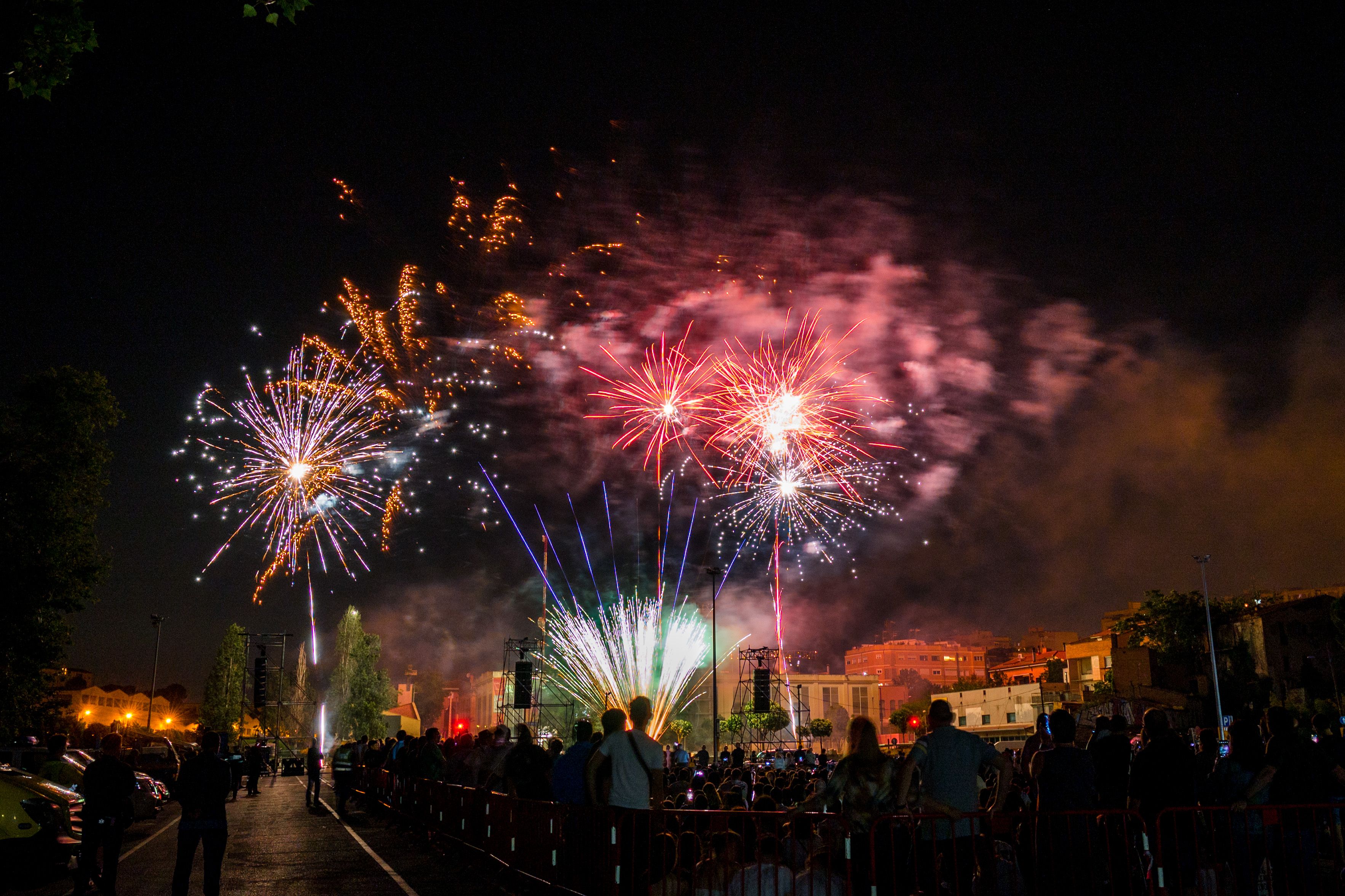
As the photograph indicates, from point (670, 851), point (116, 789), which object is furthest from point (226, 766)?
point (670, 851)

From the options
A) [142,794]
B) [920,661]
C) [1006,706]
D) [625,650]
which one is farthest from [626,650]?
[920,661]

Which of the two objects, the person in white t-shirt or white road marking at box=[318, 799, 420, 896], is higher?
the person in white t-shirt

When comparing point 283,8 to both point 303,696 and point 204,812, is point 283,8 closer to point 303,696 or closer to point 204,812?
point 204,812

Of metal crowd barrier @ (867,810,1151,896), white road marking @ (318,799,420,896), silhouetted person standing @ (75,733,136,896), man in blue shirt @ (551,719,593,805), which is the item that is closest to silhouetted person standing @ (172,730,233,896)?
silhouetted person standing @ (75,733,136,896)

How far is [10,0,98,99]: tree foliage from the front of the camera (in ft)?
23.3

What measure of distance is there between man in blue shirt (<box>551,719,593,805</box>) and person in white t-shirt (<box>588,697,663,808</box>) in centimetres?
113

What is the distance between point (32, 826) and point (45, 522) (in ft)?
60.1

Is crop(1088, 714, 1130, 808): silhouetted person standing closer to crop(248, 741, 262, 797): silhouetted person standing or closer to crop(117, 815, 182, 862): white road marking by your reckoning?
crop(117, 815, 182, 862): white road marking

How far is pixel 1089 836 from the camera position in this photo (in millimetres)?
7141

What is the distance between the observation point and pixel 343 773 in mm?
24703

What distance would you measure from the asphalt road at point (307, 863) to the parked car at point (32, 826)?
62 centimetres

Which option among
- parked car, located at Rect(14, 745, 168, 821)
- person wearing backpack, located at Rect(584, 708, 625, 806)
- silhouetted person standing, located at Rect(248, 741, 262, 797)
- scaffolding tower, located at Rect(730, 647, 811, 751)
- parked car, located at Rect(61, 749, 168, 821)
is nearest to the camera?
person wearing backpack, located at Rect(584, 708, 625, 806)

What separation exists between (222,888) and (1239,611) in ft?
234

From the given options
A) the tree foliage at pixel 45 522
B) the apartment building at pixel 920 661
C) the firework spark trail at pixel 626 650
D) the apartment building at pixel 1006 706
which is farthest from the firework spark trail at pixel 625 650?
the apartment building at pixel 920 661
